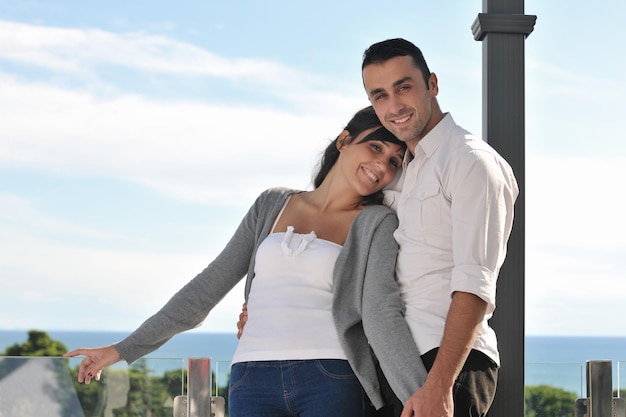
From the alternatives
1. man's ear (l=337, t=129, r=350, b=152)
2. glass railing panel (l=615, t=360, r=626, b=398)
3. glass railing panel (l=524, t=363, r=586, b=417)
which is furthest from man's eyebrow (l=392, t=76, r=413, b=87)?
glass railing panel (l=615, t=360, r=626, b=398)

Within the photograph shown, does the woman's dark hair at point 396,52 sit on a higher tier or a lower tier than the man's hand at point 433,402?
higher

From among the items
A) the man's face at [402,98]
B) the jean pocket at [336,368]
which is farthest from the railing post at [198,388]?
the man's face at [402,98]

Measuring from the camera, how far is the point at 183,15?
4062cm

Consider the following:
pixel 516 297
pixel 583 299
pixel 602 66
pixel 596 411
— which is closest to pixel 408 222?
pixel 516 297

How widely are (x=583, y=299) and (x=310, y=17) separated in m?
18.3

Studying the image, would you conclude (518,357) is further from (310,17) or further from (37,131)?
(37,131)

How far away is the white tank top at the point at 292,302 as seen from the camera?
2.56 meters

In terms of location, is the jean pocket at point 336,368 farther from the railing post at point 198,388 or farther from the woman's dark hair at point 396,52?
the railing post at point 198,388

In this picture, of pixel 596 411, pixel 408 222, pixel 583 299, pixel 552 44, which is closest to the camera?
pixel 408 222

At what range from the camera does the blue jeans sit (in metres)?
2.50

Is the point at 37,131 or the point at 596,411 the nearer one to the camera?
the point at 596,411

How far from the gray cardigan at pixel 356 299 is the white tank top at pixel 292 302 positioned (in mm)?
43

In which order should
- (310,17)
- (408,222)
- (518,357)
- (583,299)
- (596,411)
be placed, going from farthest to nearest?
(583,299), (310,17), (596,411), (518,357), (408,222)

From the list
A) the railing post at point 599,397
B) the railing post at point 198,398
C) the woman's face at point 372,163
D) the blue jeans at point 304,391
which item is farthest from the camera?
the railing post at point 198,398
